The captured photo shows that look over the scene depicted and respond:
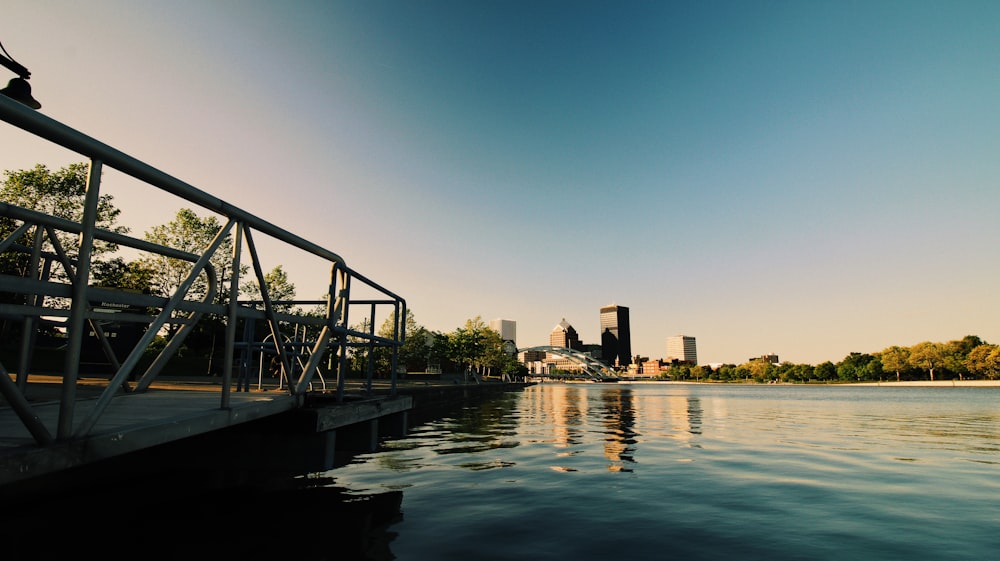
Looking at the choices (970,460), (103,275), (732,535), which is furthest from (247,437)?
(103,275)

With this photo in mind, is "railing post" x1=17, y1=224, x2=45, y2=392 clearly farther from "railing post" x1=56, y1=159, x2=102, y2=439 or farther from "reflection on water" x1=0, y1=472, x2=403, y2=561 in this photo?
"railing post" x1=56, y1=159, x2=102, y2=439

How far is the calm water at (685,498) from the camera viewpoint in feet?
18.2

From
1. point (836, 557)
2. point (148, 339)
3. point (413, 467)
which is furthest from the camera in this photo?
point (413, 467)

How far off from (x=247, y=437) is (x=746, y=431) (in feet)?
59.8

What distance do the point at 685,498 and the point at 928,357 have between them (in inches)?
6491

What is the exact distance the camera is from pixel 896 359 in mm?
131875

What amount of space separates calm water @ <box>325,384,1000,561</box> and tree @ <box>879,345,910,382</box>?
5943 inches

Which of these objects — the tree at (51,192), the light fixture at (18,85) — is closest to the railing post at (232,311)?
the light fixture at (18,85)

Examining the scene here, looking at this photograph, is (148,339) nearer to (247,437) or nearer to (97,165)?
(97,165)

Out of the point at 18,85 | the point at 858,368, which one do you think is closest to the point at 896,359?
the point at 858,368

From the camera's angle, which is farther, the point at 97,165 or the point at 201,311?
the point at 201,311

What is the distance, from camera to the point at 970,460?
12109mm

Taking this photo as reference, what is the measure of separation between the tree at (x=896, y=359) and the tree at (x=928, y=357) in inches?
71.8

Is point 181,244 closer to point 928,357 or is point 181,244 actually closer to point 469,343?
point 469,343
